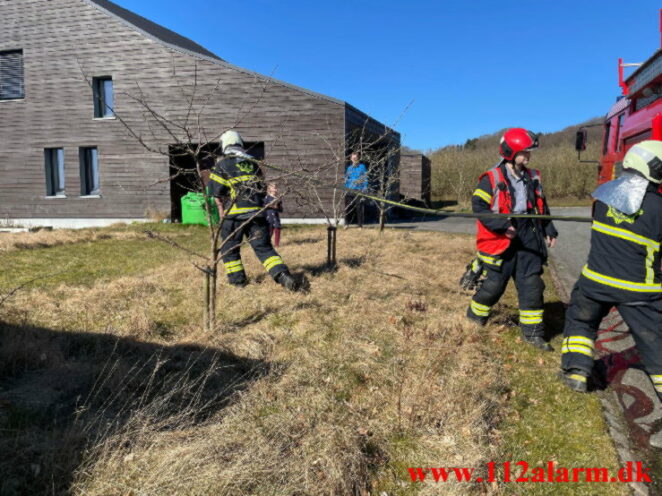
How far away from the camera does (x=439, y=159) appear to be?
28.0 metres

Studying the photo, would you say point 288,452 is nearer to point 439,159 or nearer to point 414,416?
point 414,416

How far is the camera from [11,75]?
1591 cm

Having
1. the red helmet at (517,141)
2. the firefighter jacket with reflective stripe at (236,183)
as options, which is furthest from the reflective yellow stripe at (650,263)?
the firefighter jacket with reflective stripe at (236,183)

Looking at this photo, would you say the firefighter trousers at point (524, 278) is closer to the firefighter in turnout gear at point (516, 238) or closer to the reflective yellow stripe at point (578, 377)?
the firefighter in turnout gear at point (516, 238)

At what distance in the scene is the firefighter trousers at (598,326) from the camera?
2.85m

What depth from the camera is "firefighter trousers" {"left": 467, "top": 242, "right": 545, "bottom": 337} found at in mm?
3943

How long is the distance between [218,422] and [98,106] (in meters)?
15.9

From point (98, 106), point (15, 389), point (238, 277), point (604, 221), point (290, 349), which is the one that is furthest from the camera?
point (98, 106)

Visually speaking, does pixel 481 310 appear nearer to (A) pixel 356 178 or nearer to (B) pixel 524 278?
(B) pixel 524 278

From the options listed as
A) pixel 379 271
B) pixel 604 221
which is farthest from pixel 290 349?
pixel 379 271

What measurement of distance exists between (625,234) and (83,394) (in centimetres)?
357

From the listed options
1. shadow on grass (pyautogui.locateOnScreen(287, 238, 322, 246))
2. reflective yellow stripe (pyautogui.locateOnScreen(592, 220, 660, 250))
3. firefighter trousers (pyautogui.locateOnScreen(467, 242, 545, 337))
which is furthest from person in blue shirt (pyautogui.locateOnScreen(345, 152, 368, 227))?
reflective yellow stripe (pyautogui.locateOnScreen(592, 220, 660, 250))

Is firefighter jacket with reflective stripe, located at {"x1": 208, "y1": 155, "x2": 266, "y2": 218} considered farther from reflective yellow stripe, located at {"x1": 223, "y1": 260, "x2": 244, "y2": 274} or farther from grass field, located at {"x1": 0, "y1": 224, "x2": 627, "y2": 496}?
grass field, located at {"x1": 0, "y1": 224, "x2": 627, "y2": 496}

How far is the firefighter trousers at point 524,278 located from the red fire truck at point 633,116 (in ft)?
9.36
